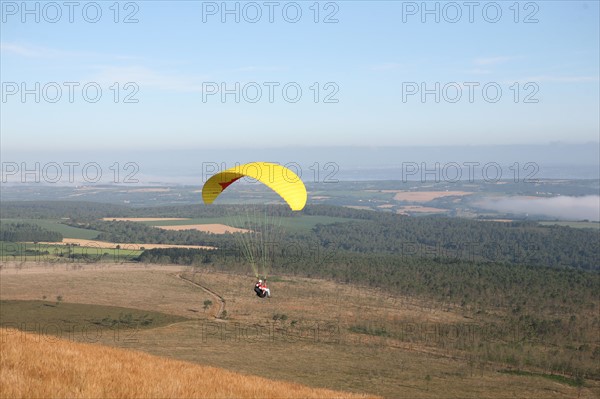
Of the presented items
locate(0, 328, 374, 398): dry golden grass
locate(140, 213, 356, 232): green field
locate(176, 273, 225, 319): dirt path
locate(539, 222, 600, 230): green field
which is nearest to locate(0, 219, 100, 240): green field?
locate(140, 213, 356, 232): green field

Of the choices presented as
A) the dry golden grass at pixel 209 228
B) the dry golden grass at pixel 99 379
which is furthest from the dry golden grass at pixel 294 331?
the dry golden grass at pixel 209 228

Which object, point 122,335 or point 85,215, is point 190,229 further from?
point 122,335

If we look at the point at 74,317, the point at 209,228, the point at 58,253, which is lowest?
the point at 74,317

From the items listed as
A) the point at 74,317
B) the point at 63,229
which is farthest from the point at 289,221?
the point at 74,317

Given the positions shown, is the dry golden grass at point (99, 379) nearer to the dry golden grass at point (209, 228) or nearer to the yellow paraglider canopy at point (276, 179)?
the yellow paraglider canopy at point (276, 179)

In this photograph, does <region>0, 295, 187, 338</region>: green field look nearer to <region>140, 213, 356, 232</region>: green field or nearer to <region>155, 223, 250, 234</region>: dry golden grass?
<region>155, 223, 250, 234</region>: dry golden grass

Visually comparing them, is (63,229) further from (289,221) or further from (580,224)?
(580,224)
